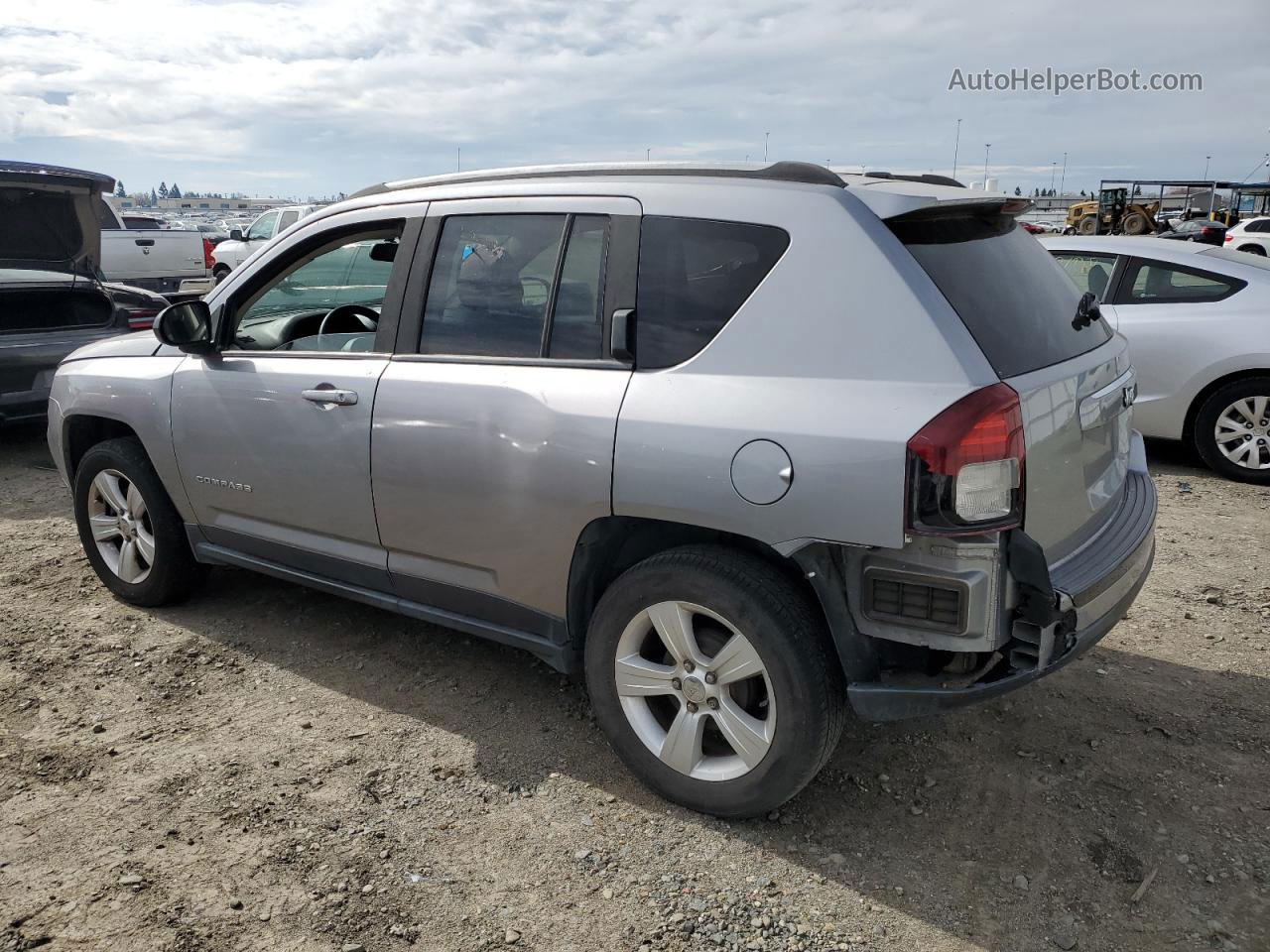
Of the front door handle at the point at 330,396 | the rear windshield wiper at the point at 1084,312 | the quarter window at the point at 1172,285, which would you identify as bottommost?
the front door handle at the point at 330,396

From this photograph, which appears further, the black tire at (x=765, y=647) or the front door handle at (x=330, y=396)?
the front door handle at (x=330, y=396)

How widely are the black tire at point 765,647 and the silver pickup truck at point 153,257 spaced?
57.9ft

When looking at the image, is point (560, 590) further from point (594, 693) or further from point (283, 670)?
point (283, 670)

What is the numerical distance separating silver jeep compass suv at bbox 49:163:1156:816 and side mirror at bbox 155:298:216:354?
25 mm

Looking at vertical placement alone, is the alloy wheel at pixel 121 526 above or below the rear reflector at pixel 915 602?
below

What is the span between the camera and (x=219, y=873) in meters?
2.70

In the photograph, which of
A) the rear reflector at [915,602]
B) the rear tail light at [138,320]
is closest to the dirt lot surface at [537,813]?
the rear reflector at [915,602]

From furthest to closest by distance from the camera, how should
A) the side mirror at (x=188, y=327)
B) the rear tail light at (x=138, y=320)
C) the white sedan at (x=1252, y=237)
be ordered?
the white sedan at (x=1252, y=237)
the rear tail light at (x=138, y=320)
the side mirror at (x=188, y=327)

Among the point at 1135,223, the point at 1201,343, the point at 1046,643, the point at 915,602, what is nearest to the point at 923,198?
the point at 915,602

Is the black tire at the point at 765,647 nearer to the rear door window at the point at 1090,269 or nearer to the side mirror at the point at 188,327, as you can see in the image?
the side mirror at the point at 188,327

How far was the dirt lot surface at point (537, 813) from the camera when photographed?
252 centimetres

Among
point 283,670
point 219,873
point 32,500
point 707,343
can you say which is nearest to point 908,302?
point 707,343

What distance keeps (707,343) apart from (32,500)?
5.43 meters

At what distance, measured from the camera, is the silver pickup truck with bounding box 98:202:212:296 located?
17953 millimetres
